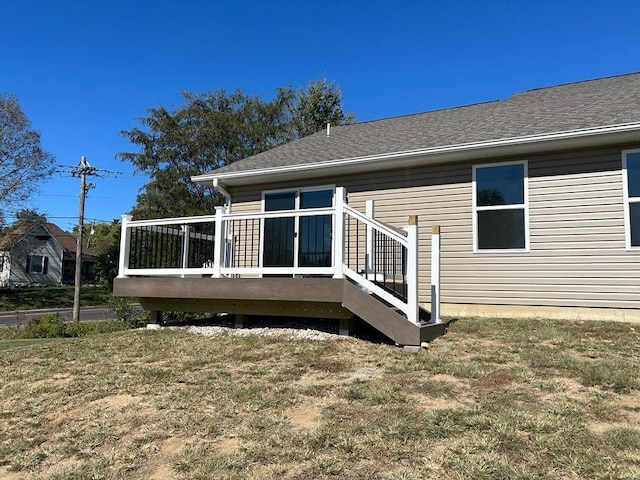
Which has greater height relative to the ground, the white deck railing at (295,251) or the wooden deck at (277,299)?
the white deck railing at (295,251)

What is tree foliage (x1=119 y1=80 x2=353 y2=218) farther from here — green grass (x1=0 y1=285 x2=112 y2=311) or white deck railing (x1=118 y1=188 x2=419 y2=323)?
white deck railing (x1=118 y1=188 x2=419 y2=323)

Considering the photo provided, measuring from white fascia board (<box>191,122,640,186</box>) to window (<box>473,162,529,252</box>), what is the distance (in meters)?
0.32

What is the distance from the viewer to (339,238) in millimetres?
5758

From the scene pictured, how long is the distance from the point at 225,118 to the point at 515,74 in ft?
49.1

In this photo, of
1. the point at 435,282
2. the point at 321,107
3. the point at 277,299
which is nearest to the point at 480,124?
the point at 435,282

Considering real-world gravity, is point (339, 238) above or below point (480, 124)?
below

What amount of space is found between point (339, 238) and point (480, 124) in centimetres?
458

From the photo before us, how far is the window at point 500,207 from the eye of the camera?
24.2ft

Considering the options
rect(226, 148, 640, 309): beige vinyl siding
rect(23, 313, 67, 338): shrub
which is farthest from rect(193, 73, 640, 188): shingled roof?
rect(23, 313, 67, 338): shrub

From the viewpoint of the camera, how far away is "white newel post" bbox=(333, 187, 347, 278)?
5711 mm

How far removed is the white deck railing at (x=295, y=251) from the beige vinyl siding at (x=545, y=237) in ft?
3.30

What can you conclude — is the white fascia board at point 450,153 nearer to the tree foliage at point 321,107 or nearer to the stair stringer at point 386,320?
the stair stringer at point 386,320

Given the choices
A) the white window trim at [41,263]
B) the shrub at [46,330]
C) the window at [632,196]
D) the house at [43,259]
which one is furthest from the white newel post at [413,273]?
the white window trim at [41,263]

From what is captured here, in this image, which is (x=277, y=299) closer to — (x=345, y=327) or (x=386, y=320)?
(x=345, y=327)
